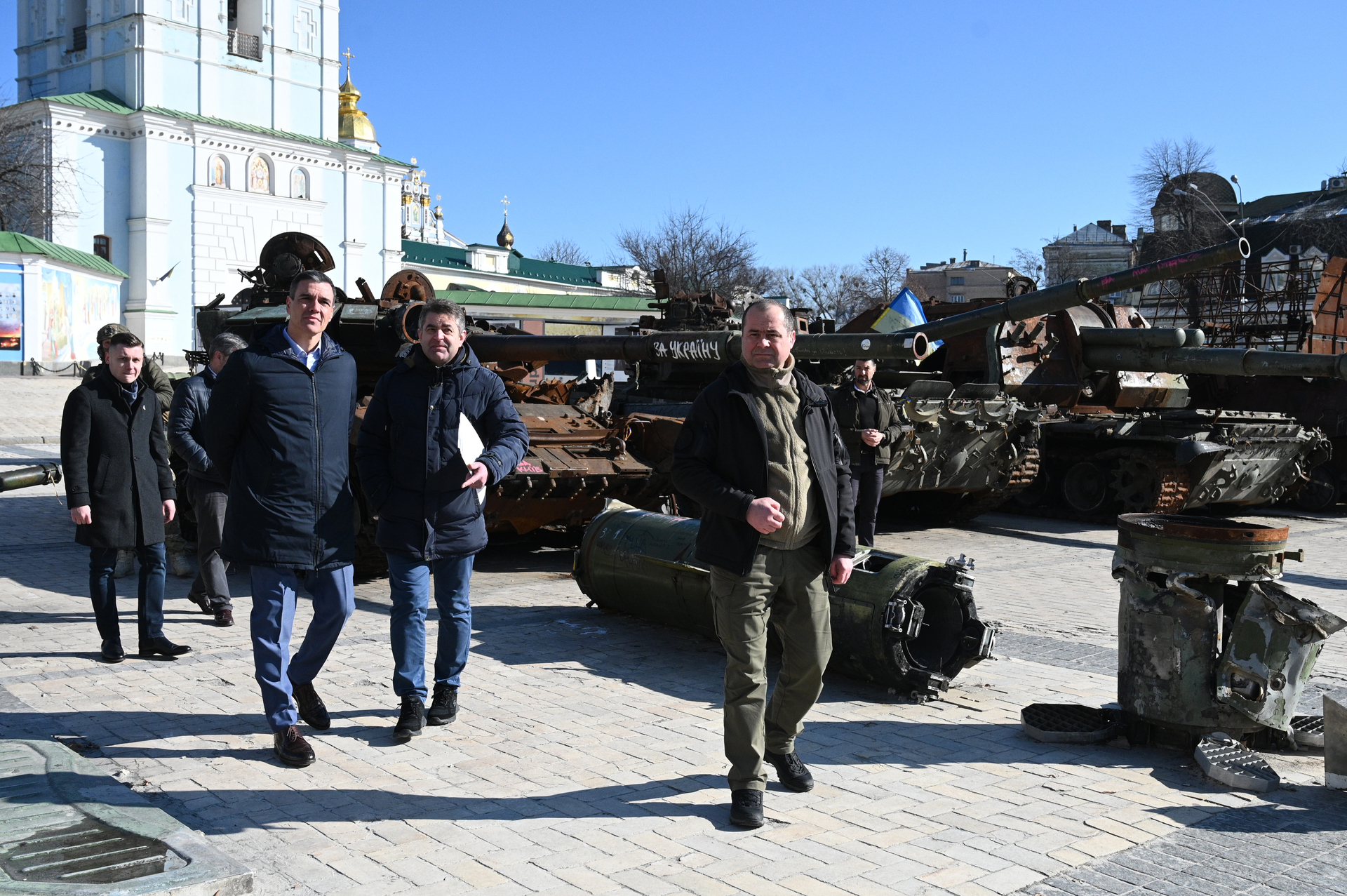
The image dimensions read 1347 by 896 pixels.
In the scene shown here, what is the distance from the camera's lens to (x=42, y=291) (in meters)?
32.1


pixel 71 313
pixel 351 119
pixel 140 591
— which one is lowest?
pixel 140 591

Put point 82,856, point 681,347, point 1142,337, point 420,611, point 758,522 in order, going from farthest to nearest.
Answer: point 1142,337, point 681,347, point 420,611, point 758,522, point 82,856

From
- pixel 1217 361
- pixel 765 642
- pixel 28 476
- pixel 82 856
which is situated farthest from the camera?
pixel 1217 361

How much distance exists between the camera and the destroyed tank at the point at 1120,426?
1383cm

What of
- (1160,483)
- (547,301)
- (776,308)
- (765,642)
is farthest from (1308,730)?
(547,301)

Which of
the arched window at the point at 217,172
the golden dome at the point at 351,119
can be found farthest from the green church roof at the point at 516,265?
the arched window at the point at 217,172

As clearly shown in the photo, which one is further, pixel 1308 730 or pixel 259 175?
pixel 259 175

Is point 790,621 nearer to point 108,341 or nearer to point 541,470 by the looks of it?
point 108,341

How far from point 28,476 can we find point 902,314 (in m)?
10.4

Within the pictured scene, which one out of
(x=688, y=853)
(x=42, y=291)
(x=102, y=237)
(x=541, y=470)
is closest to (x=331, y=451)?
(x=688, y=853)

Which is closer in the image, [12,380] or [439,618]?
[439,618]

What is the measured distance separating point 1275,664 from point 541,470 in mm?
5752

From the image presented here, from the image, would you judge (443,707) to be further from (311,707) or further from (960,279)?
(960,279)

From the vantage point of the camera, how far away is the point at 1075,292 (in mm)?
8422
